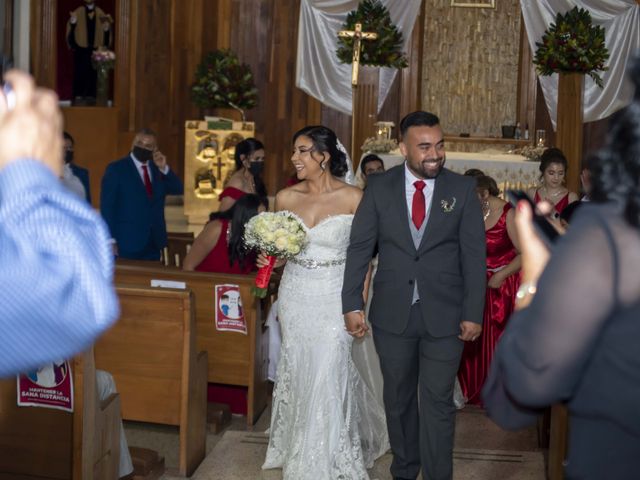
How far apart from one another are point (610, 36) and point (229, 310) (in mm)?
7978

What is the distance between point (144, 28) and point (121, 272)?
10.1 metres

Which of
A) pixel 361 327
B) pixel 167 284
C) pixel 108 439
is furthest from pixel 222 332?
pixel 108 439

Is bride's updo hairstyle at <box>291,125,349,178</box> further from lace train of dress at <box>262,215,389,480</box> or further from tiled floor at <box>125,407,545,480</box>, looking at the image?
tiled floor at <box>125,407,545,480</box>

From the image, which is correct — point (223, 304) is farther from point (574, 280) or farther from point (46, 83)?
point (46, 83)

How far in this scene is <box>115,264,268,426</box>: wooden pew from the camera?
609 centimetres

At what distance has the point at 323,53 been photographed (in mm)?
13219

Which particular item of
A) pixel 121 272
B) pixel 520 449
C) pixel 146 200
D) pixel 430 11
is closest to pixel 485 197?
pixel 520 449

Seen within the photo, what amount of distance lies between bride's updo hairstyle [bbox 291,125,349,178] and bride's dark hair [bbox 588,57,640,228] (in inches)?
144

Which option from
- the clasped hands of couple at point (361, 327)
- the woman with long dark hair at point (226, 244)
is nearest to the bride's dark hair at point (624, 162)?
the clasped hands of couple at point (361, 327)

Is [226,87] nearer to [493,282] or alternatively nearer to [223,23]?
A: [223,23]

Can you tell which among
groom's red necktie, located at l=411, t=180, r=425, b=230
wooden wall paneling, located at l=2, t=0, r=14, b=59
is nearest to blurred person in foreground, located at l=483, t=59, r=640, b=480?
groom's red necktie, located at l=411, t=180, r=425, b=230

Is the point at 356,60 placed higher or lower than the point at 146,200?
higher

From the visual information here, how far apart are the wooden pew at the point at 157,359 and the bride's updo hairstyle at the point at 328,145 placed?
1127 mm

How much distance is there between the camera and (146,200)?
871 centimetres
